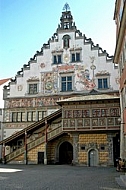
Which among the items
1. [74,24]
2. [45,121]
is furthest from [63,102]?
[74,24]

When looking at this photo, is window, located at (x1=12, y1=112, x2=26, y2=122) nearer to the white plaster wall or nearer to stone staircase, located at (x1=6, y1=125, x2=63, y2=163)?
the white plaster wall

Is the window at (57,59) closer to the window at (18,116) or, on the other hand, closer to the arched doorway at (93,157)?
the window at (18,116)

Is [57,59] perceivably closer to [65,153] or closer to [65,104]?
[65,104]

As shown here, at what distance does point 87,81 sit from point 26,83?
747cm

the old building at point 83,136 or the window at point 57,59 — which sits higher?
the window at point 57,59

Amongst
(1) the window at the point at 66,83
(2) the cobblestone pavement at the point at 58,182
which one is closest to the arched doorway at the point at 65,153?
(1) the window at the point at 66,83

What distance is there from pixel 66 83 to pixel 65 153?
25.8 ft

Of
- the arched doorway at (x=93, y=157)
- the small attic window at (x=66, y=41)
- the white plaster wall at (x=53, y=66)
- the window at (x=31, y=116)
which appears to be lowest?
the arched doorway at (x=93, y=157)

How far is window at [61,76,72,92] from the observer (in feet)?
98.7

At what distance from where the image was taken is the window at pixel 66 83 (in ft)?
98.7

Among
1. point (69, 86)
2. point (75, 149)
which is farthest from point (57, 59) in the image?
point (75, 149)

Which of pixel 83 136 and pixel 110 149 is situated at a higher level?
pixel 83 136

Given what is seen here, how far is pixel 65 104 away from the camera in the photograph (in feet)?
81.9

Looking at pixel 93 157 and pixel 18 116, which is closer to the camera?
pixel 93 157
